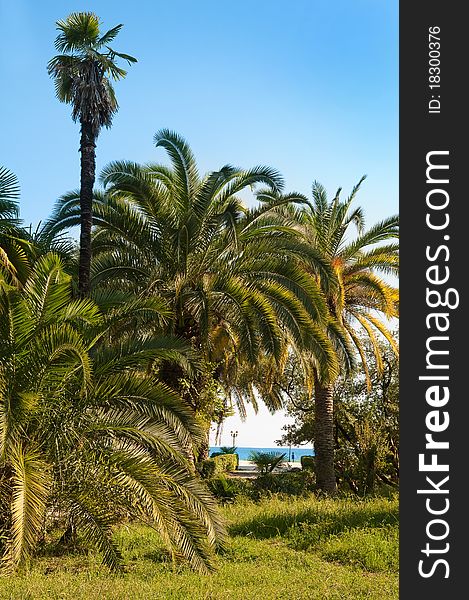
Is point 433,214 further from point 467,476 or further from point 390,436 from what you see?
point 390,436

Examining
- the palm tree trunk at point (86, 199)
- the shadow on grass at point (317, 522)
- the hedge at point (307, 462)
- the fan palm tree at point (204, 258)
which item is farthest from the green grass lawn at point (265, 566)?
the hedge at point (307, 462)

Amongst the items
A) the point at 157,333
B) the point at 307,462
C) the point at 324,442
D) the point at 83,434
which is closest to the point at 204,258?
the point at 157,333

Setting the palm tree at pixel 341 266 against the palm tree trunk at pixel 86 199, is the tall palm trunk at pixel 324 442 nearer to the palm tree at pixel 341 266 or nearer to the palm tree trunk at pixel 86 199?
the palm tree at pixel 341 266

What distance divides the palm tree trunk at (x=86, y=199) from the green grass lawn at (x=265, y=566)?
5.14 metres

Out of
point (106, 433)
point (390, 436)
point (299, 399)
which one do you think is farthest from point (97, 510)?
point (299, 399)

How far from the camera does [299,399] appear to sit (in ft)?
97.0

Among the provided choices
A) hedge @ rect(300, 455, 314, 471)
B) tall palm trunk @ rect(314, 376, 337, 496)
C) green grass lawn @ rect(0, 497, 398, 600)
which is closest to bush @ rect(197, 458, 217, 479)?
tall palm trunk @ rect(314, 376, 337, 496)

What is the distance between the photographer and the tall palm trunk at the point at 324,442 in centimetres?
2009

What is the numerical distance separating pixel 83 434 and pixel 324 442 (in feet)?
34.9

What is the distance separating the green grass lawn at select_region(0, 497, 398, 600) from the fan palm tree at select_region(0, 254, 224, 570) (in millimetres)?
544

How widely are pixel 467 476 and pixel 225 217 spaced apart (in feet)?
35.7

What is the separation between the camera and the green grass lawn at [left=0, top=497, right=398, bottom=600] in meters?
8.37

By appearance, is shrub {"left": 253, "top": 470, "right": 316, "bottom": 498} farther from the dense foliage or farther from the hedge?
the hedge

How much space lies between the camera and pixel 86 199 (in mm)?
15195
